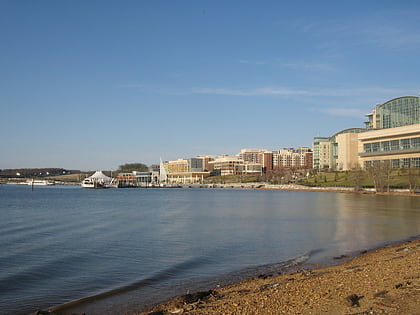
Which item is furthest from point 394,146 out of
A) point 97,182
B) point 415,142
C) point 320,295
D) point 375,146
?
point 97,182

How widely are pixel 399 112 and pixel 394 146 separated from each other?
1675cm

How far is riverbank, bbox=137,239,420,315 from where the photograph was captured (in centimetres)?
984

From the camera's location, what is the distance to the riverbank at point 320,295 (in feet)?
32.3

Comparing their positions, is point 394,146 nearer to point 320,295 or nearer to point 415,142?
point 415,142

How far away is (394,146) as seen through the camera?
334 ft

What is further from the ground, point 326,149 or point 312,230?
point 326,149

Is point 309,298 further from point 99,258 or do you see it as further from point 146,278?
point 99,258

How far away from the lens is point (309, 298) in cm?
1090

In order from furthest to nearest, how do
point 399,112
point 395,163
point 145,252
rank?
point 399,112 → point 395,163 → point 145,252

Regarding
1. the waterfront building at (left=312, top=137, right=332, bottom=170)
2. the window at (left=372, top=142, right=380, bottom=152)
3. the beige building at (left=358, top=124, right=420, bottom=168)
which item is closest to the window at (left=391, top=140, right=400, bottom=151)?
the beige building at (left=358, top=124, right=420, bottom=168)

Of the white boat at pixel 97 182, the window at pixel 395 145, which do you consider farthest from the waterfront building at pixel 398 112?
the white boat at pixel 97 182

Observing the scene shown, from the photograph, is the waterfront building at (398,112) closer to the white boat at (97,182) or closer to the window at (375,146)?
the window at (375,146)

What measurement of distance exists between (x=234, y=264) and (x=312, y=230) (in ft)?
46.4

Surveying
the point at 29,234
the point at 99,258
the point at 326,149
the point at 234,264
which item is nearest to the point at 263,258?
the point at 234,264
